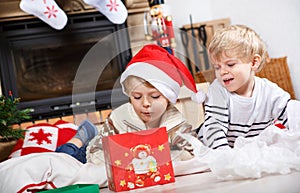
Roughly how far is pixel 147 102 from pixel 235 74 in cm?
52

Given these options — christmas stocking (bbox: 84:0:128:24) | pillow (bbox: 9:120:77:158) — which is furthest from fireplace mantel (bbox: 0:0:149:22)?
pillow (bbox: 9:120:77:158)

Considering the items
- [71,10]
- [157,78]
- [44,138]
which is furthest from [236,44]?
[71,10]

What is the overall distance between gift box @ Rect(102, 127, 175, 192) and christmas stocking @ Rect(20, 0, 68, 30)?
2.10m

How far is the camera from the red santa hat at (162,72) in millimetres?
662

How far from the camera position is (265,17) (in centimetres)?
307

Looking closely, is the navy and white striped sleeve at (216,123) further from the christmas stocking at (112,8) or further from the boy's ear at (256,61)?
the christmas stocking at (112,8)

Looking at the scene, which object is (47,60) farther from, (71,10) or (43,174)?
(43,174)

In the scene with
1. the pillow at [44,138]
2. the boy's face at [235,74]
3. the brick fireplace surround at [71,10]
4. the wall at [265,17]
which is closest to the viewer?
the boy's face at [235,74]

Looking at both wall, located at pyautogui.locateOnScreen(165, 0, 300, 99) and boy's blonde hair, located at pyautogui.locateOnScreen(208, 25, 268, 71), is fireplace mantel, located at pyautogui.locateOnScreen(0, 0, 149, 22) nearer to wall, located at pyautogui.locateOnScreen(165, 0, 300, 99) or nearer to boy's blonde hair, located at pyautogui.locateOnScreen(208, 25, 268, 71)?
wall, located at pyautogui.locateOnScreen(165, 0, 300, 99)

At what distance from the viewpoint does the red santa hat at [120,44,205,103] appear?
2.17 ft

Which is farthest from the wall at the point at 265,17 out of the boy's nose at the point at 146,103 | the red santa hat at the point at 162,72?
the boy's nose at the point at 146,103

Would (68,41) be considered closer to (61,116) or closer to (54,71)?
(54,71)

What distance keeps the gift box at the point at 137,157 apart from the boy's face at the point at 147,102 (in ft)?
0.15

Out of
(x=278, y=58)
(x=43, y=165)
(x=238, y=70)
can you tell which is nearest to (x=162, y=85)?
(x=43, y=165)
